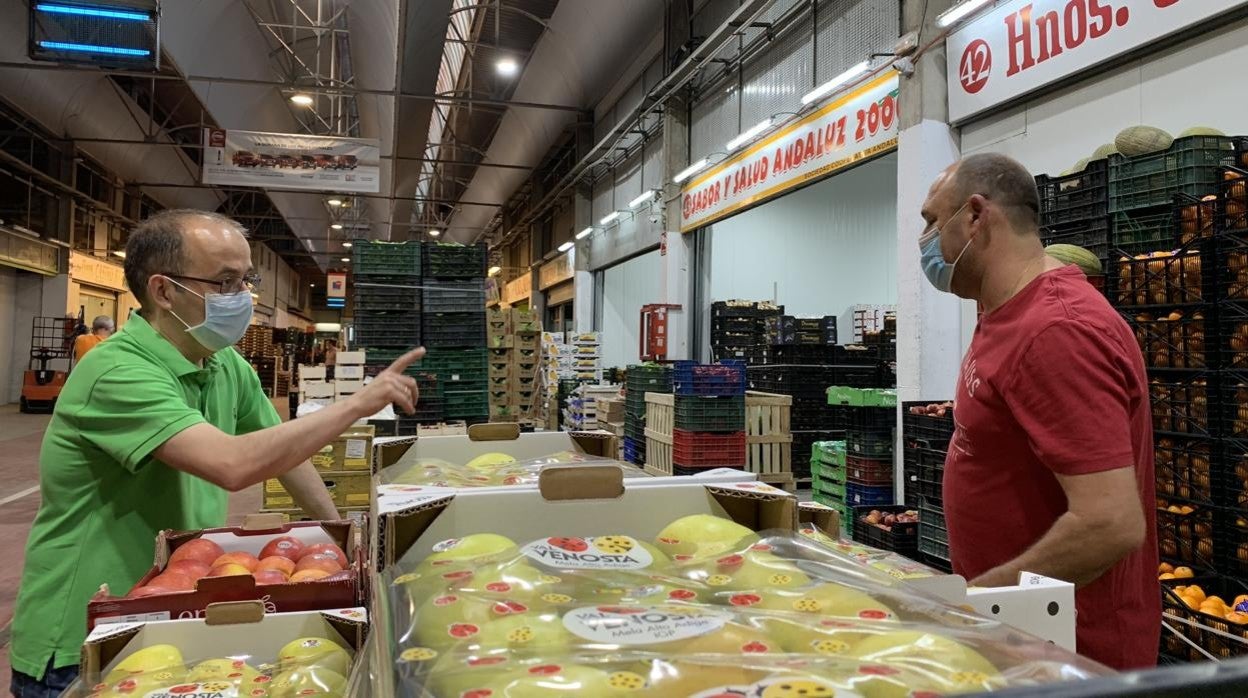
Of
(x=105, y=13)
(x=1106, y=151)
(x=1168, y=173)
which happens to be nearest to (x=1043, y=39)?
(x=1106, y=151)

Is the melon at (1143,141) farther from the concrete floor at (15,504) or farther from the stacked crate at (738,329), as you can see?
the stacked crate at (738,329)

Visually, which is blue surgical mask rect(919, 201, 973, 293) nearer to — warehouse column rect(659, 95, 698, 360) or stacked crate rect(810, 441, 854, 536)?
stacked crate rect(810, 441, 854, 536)

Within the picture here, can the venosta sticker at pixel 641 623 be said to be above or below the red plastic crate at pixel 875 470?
above

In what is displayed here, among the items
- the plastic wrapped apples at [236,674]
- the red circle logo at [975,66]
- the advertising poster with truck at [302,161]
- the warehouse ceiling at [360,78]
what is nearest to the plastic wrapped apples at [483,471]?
the plastic wrapped apples at [236,674]

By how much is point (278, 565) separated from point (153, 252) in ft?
3.16

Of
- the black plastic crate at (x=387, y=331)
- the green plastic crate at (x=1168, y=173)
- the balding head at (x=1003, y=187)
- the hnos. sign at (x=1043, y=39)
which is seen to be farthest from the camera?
the black plastic crate at (x=387, y=331)

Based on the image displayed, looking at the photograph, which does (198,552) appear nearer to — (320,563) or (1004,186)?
(320,563)

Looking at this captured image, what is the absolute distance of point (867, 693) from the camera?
657mm

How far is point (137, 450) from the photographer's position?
167 cm

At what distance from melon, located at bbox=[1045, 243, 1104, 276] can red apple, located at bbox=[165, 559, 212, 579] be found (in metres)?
3.80

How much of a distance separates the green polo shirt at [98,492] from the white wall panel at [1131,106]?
526 centimetres

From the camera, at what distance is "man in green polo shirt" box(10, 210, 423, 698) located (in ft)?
5.46

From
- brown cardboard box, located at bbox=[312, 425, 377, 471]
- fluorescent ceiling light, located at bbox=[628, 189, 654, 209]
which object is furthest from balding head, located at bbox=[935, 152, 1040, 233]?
fluorescent ceiling light, located at bbox=[628, 189, 654, 209]

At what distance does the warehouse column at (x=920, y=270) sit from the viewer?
6.21 meters
